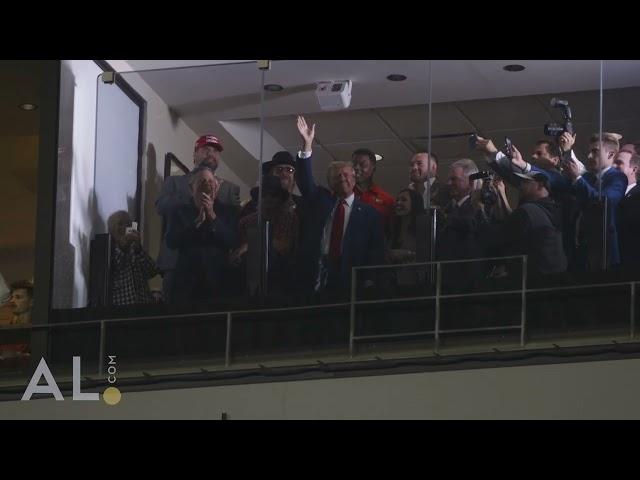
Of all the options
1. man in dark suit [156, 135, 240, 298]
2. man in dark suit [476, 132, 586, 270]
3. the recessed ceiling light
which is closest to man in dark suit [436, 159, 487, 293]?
man in dark suit [476, 132, 586, 270]

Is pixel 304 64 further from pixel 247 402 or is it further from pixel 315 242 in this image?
pixel 247 402

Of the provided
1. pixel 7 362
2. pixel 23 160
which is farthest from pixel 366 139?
pixel 23 160

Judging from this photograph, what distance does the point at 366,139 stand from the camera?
32.7 feet

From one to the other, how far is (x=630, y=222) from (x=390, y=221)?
1.34m

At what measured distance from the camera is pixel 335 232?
32.2 feet

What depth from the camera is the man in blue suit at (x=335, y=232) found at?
385 inches

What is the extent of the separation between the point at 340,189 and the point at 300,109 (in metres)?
0.64

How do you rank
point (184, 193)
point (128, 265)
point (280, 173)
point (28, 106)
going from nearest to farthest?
point (280, 173) → point (184, 193) → point (128, 265) → point (28, 106)

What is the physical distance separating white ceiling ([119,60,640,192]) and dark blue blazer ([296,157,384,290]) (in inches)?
5.6

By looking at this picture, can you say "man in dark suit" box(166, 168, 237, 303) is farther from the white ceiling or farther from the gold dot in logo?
the gold dot in logo

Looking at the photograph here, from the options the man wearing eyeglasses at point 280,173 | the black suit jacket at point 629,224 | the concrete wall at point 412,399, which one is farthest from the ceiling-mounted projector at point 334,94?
the black suit jacket at point 629,224

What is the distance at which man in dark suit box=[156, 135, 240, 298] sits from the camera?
10.1 metres

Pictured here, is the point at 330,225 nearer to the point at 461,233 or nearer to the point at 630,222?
the point at 461,233

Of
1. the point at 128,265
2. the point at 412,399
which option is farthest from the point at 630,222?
the point at 128,265
